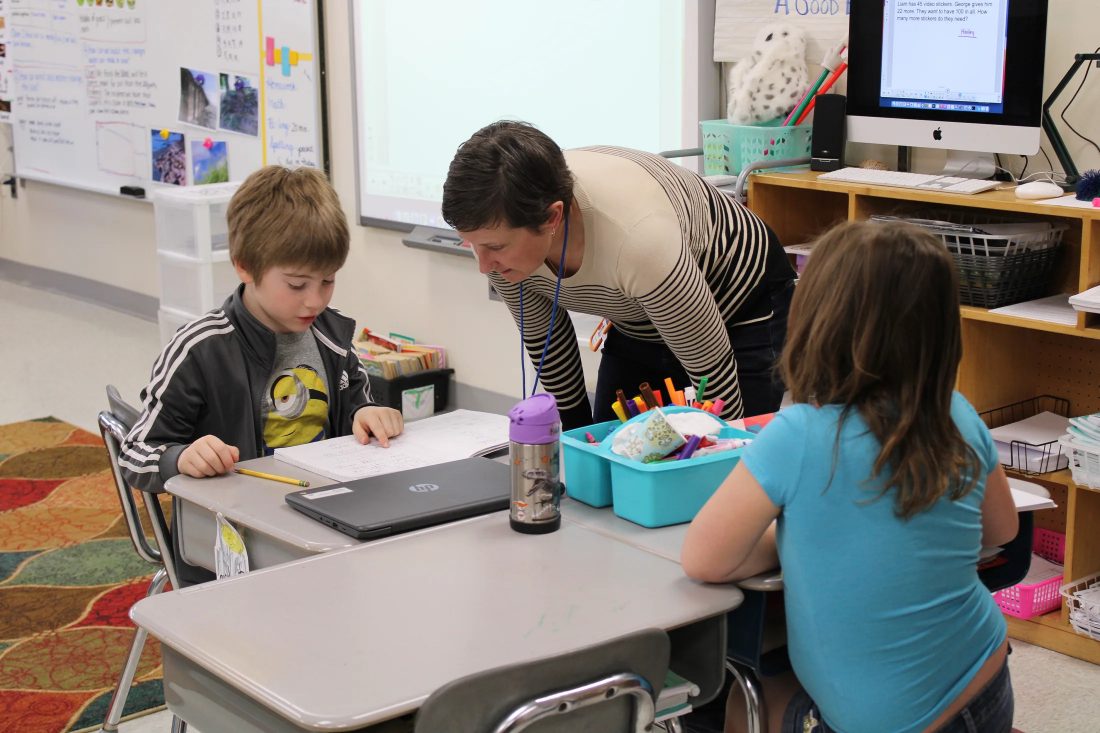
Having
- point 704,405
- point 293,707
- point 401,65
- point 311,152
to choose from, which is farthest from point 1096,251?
point 311,152

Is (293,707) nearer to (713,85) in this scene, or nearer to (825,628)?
(825,628)

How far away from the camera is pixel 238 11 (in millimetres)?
4941

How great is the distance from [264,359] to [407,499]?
0.49 meters

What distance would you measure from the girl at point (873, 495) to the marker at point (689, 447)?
21 centimetres

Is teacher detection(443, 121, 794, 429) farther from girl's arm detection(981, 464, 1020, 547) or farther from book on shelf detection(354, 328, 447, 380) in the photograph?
book on shelf detection(354, 328, 447, 380)

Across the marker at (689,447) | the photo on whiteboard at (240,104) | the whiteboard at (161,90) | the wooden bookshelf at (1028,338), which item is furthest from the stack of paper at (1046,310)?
the photo on whiteboard at (240,104)

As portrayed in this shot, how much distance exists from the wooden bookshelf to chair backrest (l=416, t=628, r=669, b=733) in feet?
5.22

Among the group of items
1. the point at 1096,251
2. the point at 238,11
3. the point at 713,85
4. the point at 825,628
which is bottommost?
the point at 825,628

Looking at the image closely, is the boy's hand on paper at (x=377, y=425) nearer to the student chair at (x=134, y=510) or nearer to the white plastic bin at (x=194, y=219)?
the student chair at (x=134, y=510)

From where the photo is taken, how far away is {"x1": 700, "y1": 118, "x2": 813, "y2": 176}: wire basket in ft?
10.00

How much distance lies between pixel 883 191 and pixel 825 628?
5.19 feet

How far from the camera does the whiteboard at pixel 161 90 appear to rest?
15.7 ft

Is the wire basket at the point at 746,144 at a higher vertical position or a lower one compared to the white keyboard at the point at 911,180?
higher

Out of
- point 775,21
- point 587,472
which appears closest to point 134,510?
point 587,472
